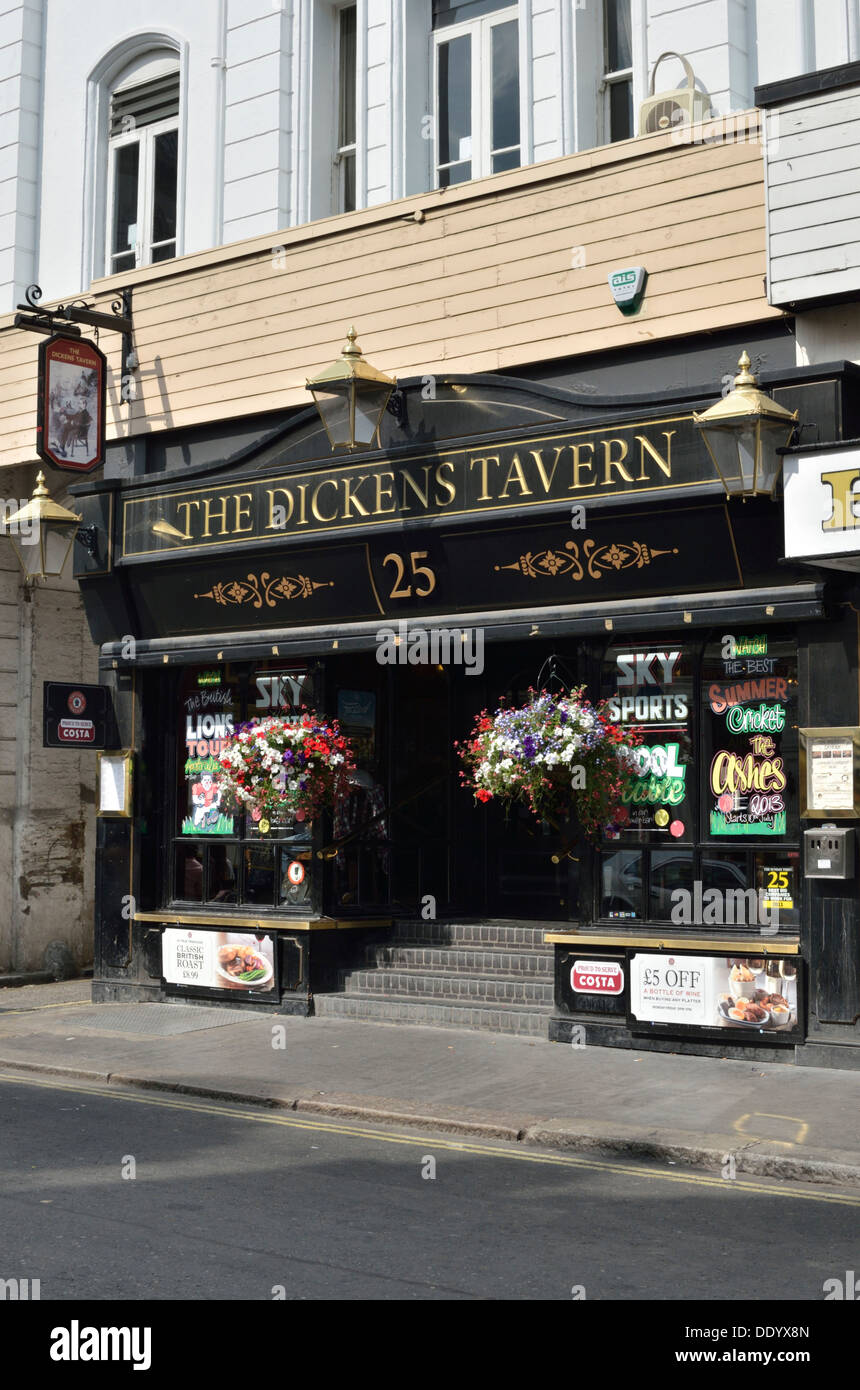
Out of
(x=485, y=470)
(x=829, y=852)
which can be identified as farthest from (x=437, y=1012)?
(x=485, y=470)

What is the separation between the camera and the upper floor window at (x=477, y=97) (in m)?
13.5

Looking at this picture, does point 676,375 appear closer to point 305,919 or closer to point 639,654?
point 639,654

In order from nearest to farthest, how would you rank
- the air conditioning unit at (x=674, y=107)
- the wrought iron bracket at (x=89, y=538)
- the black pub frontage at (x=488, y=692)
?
the black pub frontage at (x=488, y=692) < the air conditioning unit at (x=674, y=107) < the wrought iron bracket at (x=89, y=538)

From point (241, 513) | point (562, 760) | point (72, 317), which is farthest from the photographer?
point (72, 317)

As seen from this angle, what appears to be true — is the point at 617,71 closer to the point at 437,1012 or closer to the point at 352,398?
the point at 352,398

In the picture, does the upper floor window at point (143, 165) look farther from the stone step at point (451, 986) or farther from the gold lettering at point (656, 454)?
the stone step at point (451, 986)

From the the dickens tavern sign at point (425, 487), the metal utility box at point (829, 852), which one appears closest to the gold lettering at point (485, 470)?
the the dickens tavern sign at point (425, 487)

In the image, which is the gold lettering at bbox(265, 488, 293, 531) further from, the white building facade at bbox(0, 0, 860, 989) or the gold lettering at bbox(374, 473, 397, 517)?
the white building facade at bbox(0, 0, 860, 989)

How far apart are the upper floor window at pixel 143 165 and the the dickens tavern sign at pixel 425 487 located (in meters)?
3.40

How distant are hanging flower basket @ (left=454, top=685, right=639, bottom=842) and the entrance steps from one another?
167 centimetres

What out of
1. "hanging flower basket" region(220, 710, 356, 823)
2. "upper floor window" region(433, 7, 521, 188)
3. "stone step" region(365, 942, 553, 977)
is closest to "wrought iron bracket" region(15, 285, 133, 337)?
"upper floor window" region(433, 7, 521, 188)

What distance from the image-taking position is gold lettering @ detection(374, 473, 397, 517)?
A: 12.6m

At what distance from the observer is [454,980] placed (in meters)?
12.7

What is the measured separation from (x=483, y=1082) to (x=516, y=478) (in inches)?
193
